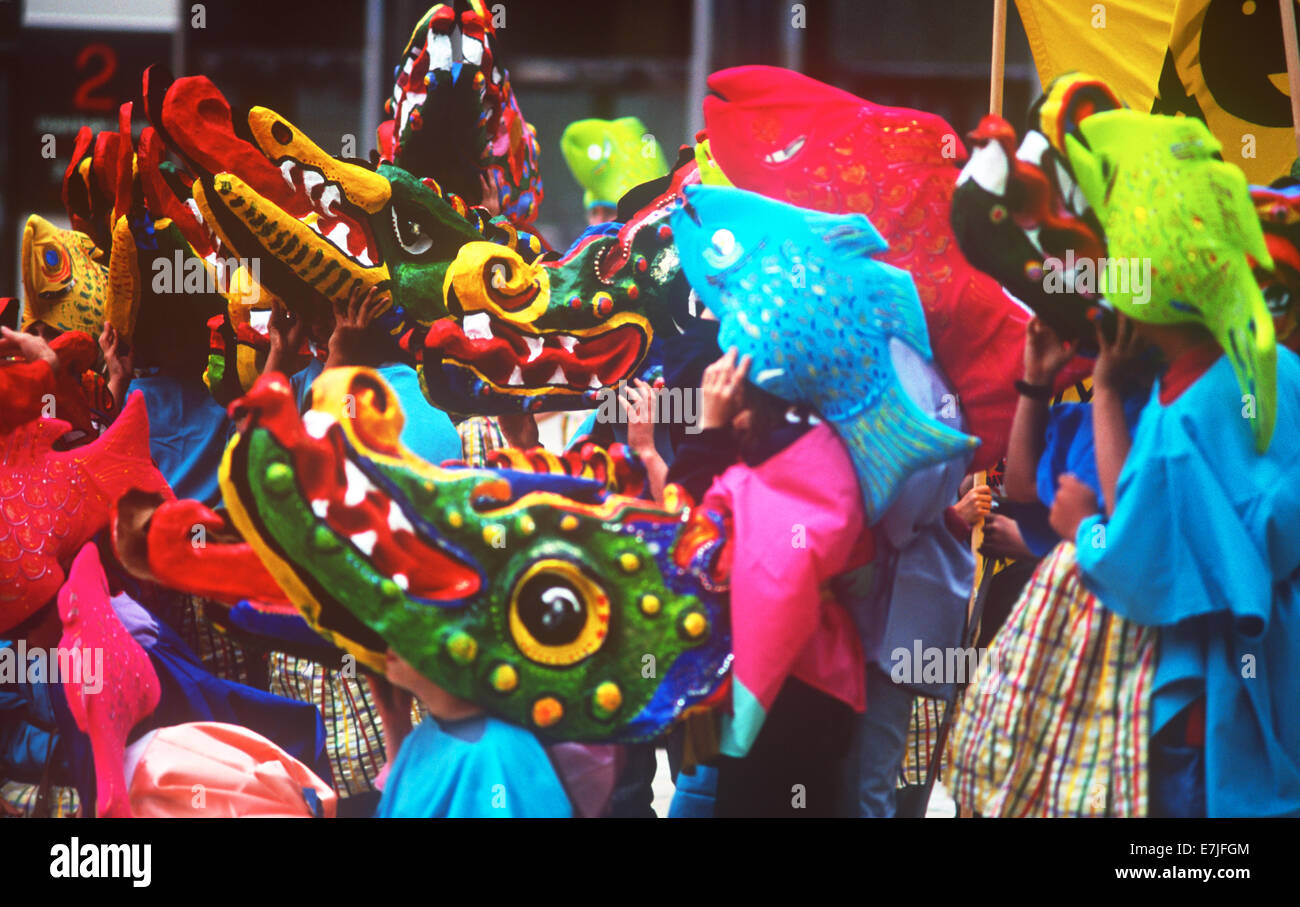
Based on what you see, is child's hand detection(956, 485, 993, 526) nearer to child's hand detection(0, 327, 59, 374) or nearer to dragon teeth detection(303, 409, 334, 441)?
dragon teeth detection(303, 409, 334, 441)

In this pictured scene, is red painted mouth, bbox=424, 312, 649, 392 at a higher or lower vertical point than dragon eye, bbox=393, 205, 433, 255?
lower

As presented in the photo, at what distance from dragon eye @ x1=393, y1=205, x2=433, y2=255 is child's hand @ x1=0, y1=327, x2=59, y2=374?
0.97m

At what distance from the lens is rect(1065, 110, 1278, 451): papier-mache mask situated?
247 centimetres

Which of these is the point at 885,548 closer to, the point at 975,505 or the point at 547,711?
the point at 975,505

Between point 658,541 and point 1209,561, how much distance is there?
3.34ft

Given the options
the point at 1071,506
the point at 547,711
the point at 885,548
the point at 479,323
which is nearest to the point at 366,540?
the point at 547,711

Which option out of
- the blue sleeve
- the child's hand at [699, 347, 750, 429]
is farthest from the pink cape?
the blue sleeve

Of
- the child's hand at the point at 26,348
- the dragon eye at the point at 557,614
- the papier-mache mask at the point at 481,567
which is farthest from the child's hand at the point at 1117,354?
the child's hand at the point at 26,348

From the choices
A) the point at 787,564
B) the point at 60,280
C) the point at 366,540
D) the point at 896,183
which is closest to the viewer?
the point at 366,540

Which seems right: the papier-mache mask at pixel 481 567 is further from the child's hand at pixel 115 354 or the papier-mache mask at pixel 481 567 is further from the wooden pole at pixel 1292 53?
the wooden pole at pixel 1292 53

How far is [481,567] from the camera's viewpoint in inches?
98.5

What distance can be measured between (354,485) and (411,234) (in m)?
0.75

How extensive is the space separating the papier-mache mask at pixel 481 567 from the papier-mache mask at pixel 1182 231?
0.94 metres

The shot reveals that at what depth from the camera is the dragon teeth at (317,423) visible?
2443 mm
